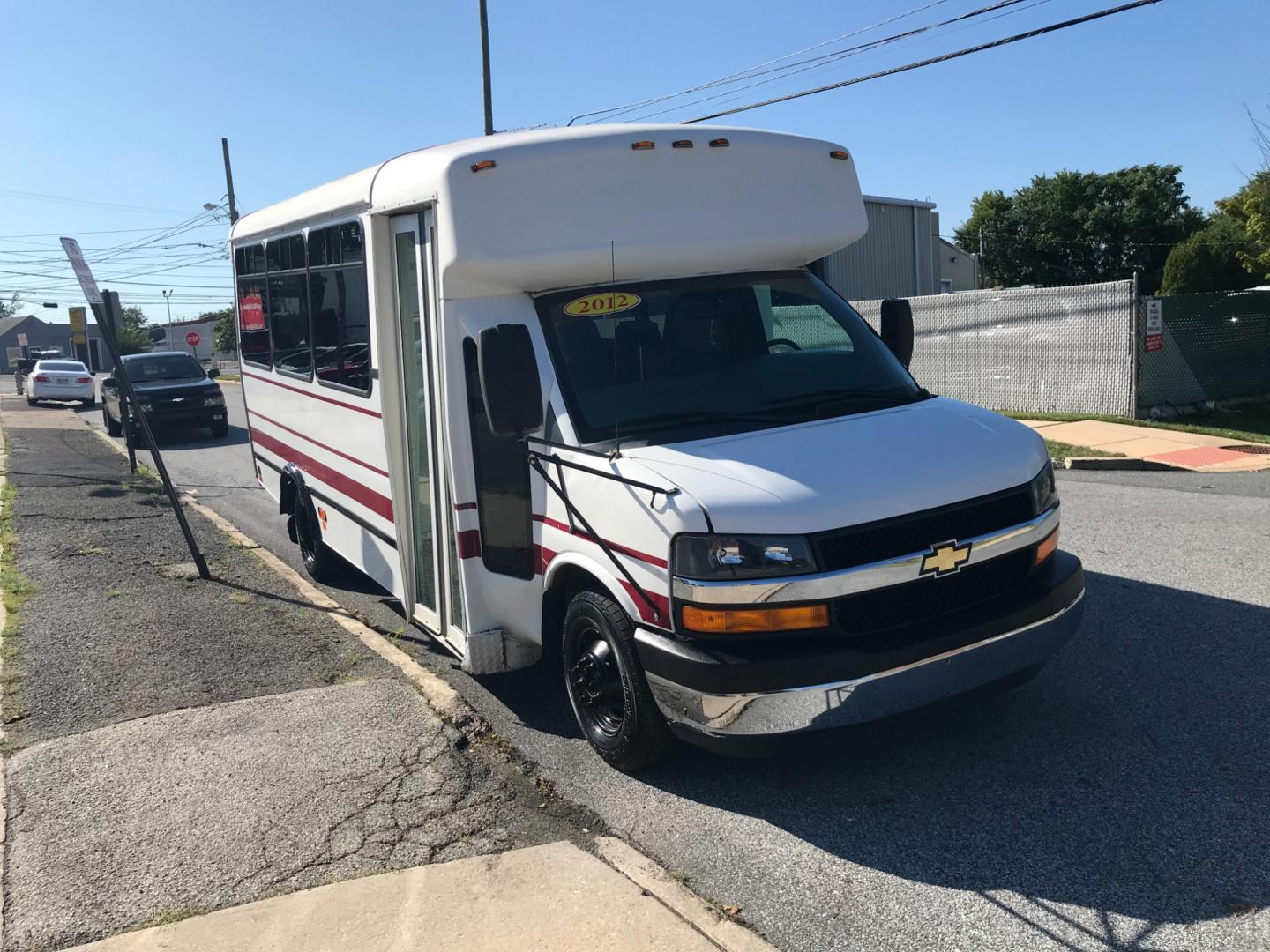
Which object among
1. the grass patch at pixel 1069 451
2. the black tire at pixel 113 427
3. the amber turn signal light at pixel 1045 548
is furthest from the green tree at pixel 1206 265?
the amber turn signal light at pixel 1045 548

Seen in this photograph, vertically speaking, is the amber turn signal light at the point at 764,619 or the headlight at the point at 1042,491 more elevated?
the headlight at the point at 1042,491


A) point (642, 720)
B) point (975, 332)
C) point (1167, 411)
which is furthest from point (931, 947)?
point (975, 332)

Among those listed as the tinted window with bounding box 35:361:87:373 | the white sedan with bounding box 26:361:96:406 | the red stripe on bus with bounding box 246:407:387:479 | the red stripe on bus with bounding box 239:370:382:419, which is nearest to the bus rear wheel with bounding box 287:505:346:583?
the red stripe on bus with bounding box 246:407:387:479

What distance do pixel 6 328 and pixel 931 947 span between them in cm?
13106

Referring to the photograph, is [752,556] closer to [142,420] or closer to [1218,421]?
[142,420]

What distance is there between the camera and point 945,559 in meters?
4.09

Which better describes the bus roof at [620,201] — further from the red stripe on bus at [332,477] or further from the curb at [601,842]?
the curb at [601,842]

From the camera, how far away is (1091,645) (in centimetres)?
570

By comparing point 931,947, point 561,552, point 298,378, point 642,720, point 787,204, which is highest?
point 787,204

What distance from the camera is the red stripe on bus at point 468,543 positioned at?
5133 millimetres

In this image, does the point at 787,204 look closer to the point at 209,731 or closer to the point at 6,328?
the point at 209,731

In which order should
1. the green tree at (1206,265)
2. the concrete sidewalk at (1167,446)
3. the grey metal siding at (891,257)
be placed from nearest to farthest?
the concrete sidewalk at (1167,446)
the grey metal siding at (891,257)
the green tree at (1206,265)

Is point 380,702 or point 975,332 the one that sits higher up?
point 975,332

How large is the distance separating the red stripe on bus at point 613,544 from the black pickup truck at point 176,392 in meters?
16.0
